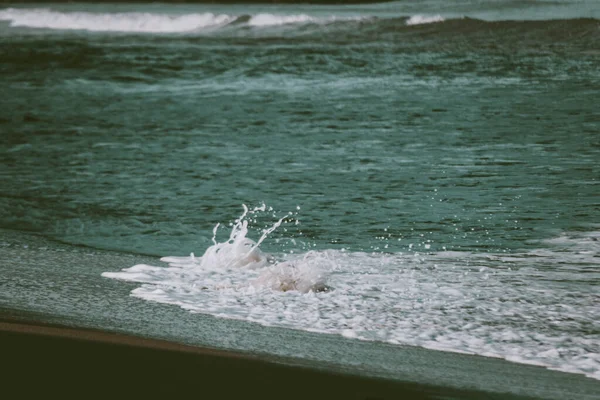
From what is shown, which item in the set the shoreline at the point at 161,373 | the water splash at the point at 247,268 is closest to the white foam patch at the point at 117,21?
the water splash at the point at 247,268

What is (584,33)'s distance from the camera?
21.5 metres

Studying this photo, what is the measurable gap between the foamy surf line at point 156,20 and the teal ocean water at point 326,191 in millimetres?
6698

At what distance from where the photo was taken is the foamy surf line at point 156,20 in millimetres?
30367

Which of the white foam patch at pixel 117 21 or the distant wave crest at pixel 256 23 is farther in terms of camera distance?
the white foam patch at pixel 117 21

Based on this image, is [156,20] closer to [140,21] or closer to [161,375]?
[140,21]

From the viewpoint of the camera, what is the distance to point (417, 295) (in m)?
6.47

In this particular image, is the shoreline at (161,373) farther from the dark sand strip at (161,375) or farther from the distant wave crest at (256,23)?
the distant wave crest at (256,23)

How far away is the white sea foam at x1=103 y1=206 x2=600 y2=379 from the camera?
5.59 m

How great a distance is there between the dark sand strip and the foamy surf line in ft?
73.0

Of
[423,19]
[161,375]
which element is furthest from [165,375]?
[423,19]

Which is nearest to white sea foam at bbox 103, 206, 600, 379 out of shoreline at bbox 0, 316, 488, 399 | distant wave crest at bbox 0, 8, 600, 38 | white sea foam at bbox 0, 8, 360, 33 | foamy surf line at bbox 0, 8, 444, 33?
shoreline at bbox 0, 316, 488, 399

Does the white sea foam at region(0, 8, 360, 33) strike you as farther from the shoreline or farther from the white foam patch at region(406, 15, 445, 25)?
the shoreline

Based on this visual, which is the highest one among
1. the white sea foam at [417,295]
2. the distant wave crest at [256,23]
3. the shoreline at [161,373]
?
the distant wave crest at [256,23]

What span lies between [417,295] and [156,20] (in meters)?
29.7
